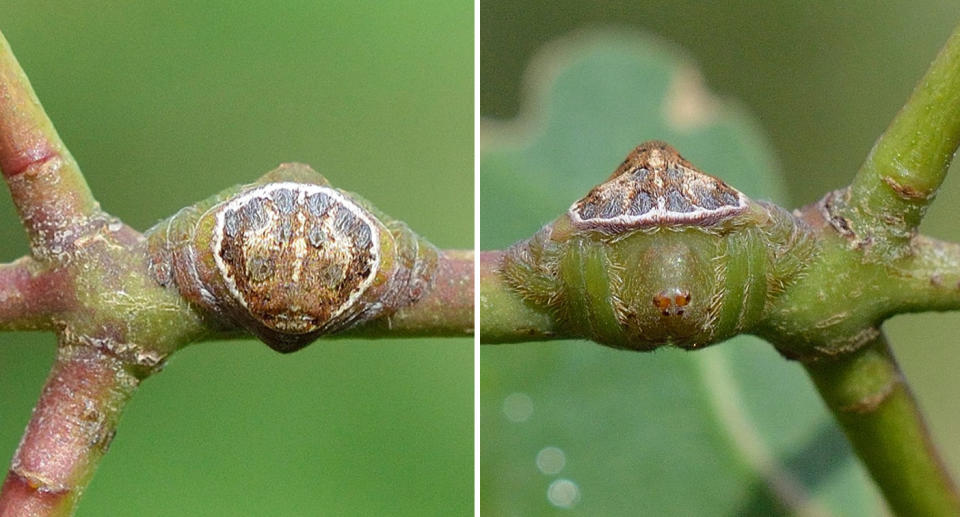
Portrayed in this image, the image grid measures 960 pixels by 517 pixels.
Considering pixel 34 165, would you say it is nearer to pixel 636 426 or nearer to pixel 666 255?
pixel 666 255

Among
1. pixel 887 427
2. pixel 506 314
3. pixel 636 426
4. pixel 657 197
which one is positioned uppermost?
pixel 657 197

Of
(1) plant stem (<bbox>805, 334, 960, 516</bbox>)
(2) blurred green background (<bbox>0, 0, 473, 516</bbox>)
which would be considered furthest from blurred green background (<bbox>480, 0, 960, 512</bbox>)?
(1) plant stem (<bbox>805, 334, 960, 516</bbox>)

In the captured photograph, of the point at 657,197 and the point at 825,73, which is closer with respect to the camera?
the point at 657,197

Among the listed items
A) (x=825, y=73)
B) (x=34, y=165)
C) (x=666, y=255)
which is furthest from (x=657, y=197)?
(x=825, y=73)

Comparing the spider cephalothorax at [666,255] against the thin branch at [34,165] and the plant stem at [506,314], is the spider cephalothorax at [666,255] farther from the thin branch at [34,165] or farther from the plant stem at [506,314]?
the thin branch at [34,165]

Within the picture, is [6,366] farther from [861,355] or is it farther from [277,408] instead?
[861,355]

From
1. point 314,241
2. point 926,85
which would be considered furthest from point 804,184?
point 314,241
